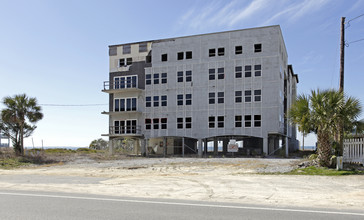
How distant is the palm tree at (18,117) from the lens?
106 ft

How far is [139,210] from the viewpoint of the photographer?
7.95 meters

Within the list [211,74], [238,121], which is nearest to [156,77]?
[211,74]

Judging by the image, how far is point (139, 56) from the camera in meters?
43.2

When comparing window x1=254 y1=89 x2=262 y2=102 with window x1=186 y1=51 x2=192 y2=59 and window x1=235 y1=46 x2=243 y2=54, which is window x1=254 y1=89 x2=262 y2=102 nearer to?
window x1=235 y1=46 x2=243 y2=54

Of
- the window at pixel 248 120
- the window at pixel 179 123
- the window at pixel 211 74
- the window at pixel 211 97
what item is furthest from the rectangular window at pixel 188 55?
the window at pixel 248 120

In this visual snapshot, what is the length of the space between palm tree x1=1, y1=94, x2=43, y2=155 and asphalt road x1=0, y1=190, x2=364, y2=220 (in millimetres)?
25790

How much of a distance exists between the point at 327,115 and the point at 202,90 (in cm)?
2340

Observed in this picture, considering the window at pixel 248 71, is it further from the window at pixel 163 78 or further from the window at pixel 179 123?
the window at pixel 163 78

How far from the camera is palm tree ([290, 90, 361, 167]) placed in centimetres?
1622

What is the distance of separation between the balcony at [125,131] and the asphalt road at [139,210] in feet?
104

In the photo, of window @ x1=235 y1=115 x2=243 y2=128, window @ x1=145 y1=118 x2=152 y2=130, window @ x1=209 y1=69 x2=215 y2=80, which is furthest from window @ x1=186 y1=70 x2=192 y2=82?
window @ x1=235 y1=115 x2=243 y2=128

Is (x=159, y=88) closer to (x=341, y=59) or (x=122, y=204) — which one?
(x=341, y=59)

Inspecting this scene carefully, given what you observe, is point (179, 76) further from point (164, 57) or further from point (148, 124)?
point (148, 124)

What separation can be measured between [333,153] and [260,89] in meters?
19.9
